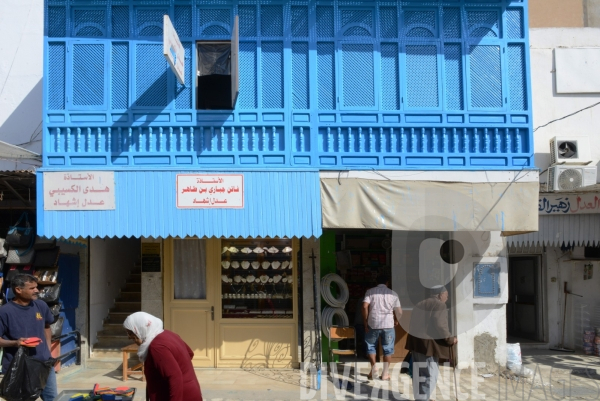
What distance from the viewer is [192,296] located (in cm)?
981

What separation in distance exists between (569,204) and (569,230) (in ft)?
1.58

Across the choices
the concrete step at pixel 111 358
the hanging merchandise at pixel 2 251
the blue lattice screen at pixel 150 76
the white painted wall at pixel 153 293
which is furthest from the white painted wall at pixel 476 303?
the hanging merchandise at pixel 2 251

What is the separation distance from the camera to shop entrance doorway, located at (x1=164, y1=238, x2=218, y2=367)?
9680 mm

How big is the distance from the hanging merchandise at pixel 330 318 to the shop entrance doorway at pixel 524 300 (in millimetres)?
4172

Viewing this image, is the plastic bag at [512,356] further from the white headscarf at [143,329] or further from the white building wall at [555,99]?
the white headscarf at [143,329]

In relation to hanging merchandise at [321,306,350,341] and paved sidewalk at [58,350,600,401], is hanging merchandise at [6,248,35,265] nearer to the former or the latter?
paved sidewalk at [58,350,600,401]

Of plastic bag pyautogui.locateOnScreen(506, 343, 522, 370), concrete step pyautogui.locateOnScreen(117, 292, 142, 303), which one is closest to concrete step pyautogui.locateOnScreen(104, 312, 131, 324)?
concrete step pyautogui.locateOnScreen(117, 292, 142, 303)

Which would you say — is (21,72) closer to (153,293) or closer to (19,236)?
(19,236)

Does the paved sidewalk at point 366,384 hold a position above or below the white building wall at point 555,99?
below

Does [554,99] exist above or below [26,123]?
above

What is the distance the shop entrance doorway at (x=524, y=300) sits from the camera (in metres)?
11.8

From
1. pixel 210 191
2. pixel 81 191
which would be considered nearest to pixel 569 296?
pixel 210 191

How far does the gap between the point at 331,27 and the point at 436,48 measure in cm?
166

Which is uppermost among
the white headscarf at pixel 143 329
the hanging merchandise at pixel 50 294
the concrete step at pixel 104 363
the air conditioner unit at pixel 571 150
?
the air conditioner unit at pixel 571 150
